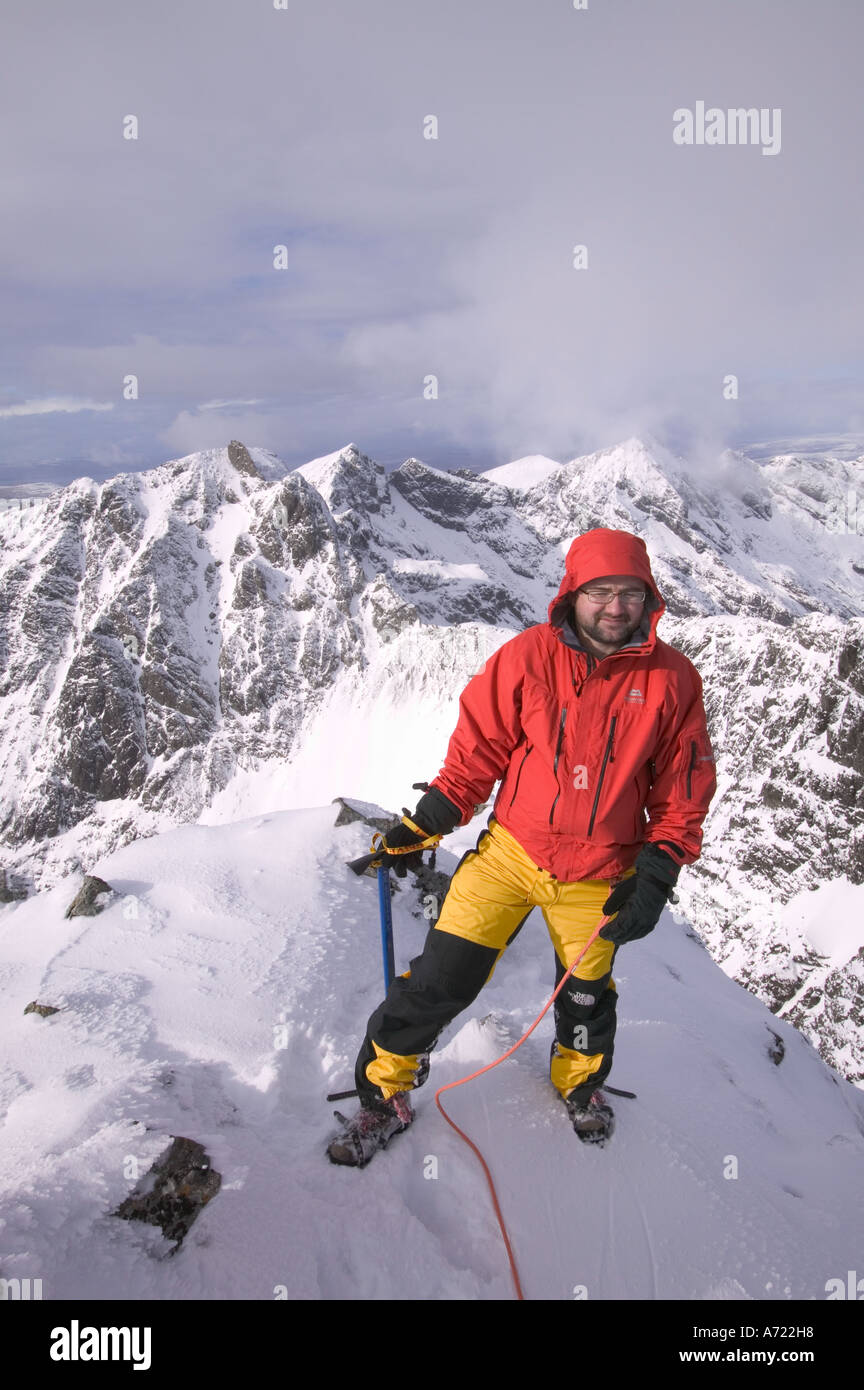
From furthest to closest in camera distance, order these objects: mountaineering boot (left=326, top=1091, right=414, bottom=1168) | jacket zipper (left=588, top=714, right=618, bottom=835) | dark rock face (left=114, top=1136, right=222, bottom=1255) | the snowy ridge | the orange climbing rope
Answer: the snowy ridge → jacket zipper (left=588, top=714, right=618, bottom=835) → mountaineering boot (left=326, top=1091, right=414, bottom=1168) → the orange climbing rope → dark rock face (left=114, top=1136, right=222, bottom=1255)

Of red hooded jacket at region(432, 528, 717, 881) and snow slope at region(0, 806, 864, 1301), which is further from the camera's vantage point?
red hooded jacket at region(432, 528, 717, 881)

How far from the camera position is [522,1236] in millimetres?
4395

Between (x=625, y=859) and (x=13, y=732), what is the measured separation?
153 m

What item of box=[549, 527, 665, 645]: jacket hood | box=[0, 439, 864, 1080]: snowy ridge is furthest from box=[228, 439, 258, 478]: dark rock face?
box=[549, 527, 665, 645]: jacket hood

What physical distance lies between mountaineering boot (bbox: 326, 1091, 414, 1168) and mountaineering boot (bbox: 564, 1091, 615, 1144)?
52.1 inches

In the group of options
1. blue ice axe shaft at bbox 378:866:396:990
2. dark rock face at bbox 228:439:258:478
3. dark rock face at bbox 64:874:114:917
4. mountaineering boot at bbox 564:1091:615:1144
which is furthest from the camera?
dark rock face at bbox 228:439:258:478

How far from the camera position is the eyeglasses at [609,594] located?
16.0 ft

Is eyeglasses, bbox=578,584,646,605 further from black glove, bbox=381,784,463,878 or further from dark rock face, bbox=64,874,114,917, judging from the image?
dark rock face, bbox=64,874,114,917

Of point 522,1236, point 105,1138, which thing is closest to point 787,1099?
point 522,1236

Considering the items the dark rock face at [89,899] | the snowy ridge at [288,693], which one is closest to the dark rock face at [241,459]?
the snowy ridge at [288,693]

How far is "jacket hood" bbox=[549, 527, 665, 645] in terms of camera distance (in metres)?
4.80

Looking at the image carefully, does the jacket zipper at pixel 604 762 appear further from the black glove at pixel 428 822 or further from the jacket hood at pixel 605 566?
the black glove at pixel 428 822
